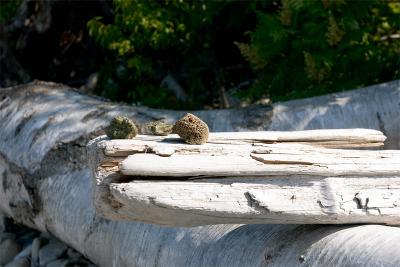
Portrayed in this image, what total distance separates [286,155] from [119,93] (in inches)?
185

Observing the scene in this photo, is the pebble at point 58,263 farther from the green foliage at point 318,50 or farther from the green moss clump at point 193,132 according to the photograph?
the green moss clump at point 193,132

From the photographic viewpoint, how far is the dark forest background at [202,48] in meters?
5.73

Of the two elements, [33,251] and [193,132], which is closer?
[193,132]

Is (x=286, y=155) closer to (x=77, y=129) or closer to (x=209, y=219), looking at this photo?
(x=209, y=219)

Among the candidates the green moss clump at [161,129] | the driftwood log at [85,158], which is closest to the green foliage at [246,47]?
the driftwood log at [85,158]

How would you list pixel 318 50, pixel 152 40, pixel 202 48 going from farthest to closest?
pixel 202 48
pixel 152 40
pixel 318 50

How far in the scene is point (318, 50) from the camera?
227 inches

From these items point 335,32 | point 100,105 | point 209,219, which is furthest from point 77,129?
point 209,219

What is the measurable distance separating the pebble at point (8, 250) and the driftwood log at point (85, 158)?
22cm

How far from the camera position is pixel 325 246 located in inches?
117

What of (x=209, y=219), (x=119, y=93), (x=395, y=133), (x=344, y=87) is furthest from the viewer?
(x=119, y=93)

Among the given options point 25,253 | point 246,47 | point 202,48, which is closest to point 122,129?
point 25,253

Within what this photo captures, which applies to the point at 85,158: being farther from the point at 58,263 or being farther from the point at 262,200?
the point at 262,200

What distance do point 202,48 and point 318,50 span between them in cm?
195
